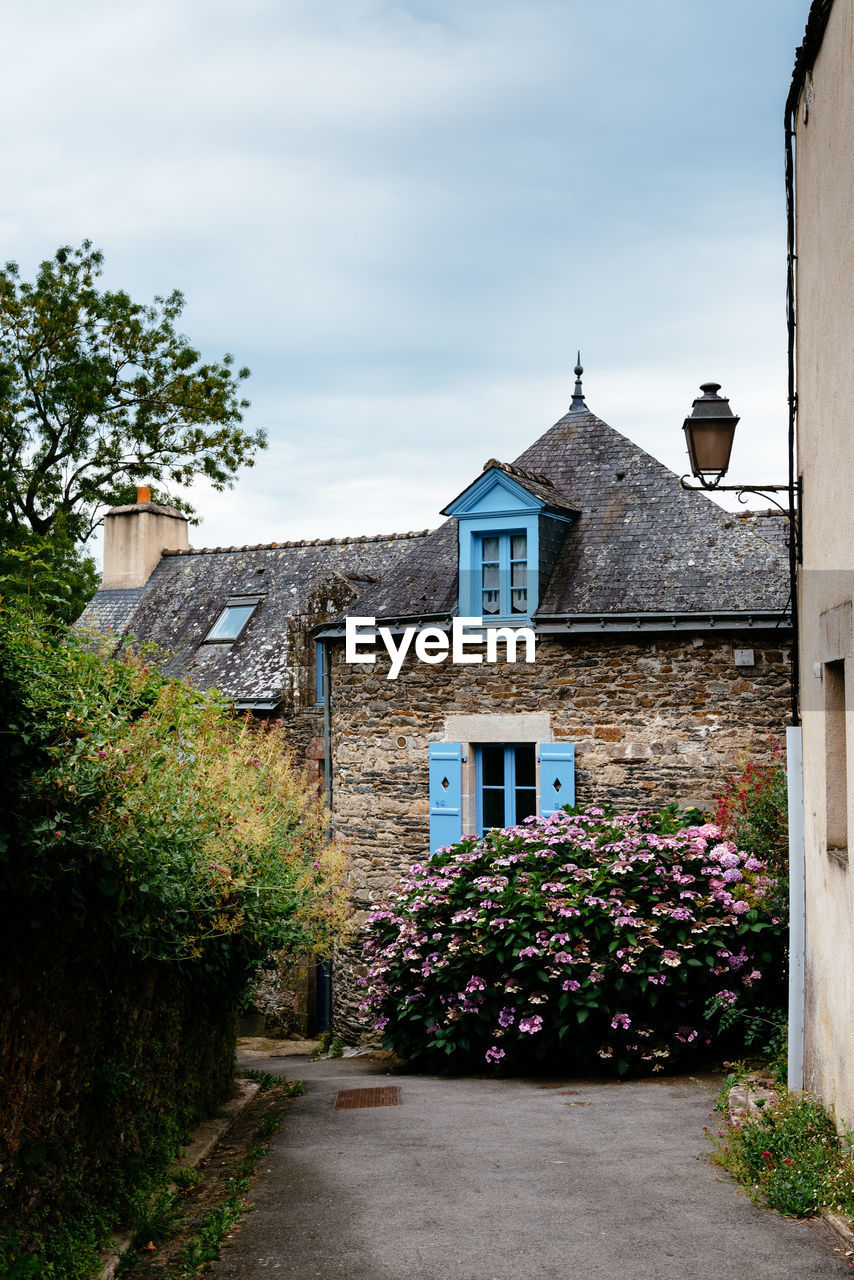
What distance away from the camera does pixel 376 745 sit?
1321 centimetres

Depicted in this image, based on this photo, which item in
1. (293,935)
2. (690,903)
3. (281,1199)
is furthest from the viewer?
(690,903)

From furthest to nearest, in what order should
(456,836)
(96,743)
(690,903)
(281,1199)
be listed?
(456,836), (690,903), (281,1199), (96,743)

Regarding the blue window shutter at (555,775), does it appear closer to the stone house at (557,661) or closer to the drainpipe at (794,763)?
the stone house at (557,661)

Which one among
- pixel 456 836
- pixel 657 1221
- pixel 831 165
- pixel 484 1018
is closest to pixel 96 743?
pixel 657 1221

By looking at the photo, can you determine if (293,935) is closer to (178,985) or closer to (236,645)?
(178,985)

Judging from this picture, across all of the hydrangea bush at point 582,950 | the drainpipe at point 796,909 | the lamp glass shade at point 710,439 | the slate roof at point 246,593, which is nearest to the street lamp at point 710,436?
the lamp glass shade at point 710,439

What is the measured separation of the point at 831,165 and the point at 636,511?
7.02m

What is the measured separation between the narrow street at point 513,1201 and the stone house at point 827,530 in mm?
807

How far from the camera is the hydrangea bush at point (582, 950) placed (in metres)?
9.20

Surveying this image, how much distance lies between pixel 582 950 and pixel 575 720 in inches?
123

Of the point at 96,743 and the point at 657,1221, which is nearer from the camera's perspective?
the point at 96,743

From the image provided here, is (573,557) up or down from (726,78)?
down

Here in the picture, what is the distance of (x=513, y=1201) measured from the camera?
5609mm

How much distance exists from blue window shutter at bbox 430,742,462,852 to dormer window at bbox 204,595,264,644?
6826 millimetres
